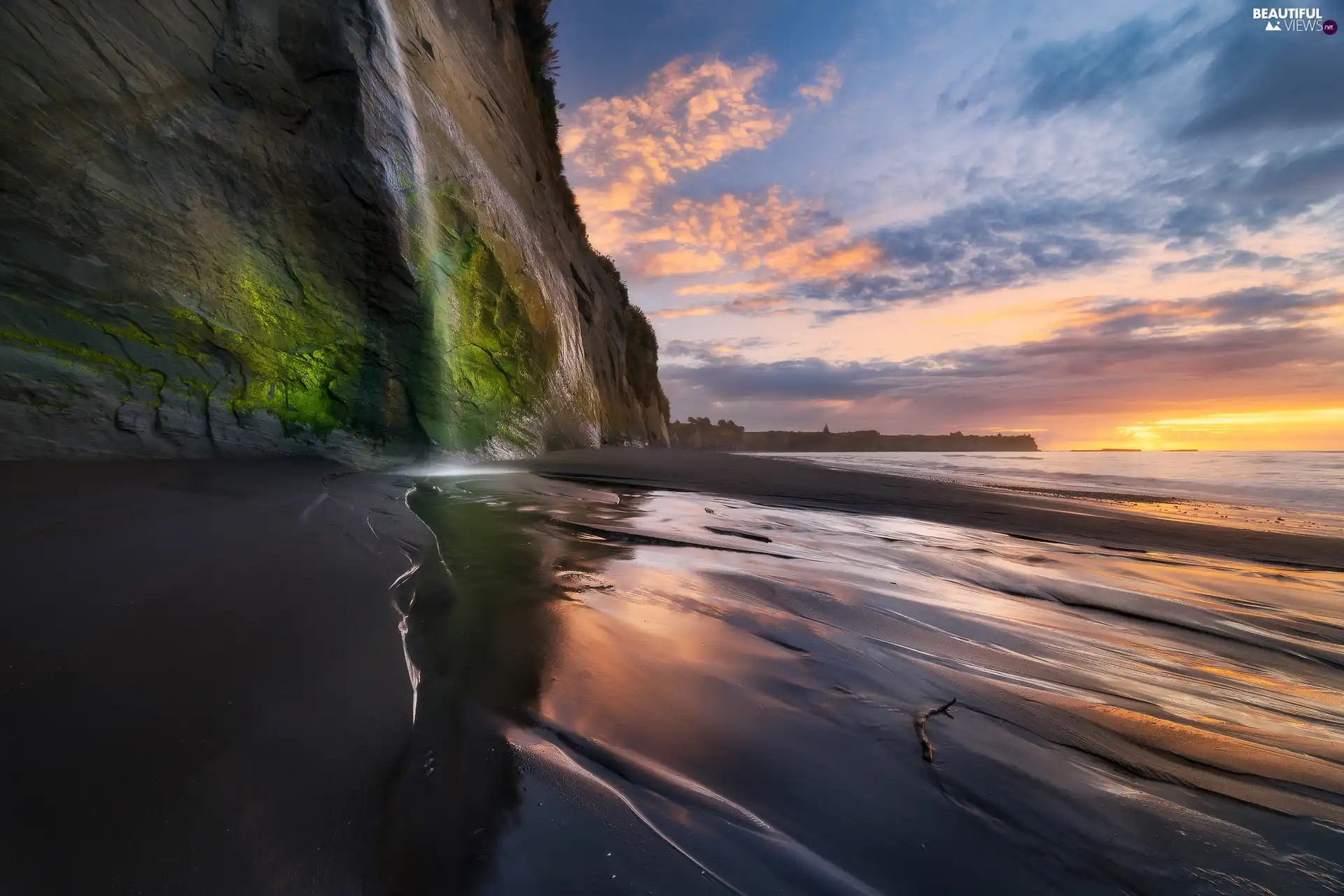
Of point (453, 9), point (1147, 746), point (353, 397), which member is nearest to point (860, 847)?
point (1147, 746)

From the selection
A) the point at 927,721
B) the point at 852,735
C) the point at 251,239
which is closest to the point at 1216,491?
the point at 927,721

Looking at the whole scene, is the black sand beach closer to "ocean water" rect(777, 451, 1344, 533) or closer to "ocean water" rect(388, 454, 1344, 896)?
"ocean water" rect(388, 454, 1344, 896)

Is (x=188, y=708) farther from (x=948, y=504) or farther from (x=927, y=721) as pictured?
(x=948, y=504)

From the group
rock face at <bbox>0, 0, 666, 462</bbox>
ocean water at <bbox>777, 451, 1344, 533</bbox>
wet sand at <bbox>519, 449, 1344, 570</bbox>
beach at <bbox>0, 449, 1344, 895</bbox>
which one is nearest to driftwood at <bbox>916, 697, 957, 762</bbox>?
beach at <bbox>0, 449, 1344, 895</bbox>

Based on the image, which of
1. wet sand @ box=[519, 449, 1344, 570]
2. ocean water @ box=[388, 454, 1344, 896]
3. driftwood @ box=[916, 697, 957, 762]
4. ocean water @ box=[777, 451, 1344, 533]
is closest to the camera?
ocean water @ box=[388, 454, 1344, 896]

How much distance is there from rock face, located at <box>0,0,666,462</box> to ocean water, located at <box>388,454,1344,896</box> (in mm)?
3074

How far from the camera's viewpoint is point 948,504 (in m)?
6.77

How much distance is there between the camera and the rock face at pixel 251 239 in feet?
11.1

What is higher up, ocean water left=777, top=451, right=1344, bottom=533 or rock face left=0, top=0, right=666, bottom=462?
rock face left=0, top=0, right=666, bottom=462

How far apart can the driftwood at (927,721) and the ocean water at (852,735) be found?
0.01 metres

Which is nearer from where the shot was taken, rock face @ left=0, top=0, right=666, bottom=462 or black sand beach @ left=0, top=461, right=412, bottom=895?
black sand beach @ left=0, top=461, right=412, bottom=895

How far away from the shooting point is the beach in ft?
2.86

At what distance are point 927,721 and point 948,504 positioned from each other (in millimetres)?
6070

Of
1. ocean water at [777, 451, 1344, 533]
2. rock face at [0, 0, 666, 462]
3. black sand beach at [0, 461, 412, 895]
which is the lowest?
ocean water at [777, 451, 1344, 533]
